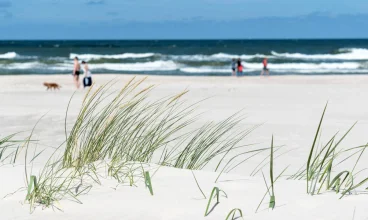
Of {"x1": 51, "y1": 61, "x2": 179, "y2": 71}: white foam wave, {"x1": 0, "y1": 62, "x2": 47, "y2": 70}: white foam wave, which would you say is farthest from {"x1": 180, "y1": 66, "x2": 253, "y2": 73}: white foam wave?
{"x1": 0, "y1": 62, "x2": 47, "y2": 70}: white foam wave

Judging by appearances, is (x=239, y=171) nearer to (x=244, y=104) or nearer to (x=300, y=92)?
(x=244, y=104)

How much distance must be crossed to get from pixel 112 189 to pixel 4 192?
1.73 ft

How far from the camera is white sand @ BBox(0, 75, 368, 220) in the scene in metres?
2.61

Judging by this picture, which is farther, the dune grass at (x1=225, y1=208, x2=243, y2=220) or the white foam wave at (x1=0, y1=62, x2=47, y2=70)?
the white foam wave at (x1=0, y1=62, x2=47, y2=70)

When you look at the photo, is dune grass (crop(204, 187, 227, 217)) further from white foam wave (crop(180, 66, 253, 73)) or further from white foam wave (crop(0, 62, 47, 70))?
white foam wave (crop(0, 62, 47, 70))

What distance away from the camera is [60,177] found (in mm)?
3057

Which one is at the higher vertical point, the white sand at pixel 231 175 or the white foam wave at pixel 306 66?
the white sand at pixel 231 175

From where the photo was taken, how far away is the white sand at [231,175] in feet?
8.55

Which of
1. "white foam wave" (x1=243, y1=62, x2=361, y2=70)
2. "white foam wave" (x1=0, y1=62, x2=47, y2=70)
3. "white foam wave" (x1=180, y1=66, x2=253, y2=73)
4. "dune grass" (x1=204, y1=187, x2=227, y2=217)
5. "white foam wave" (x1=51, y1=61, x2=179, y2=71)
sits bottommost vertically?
"white foam wave" (x1=0, y1=62, x2=47, y2=70)

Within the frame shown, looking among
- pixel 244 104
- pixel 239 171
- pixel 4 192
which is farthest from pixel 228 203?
pixel 244 104

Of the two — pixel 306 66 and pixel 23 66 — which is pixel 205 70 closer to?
pixel 306 66

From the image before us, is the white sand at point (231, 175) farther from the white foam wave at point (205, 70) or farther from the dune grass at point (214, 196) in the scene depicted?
the white foam wave at point (205, 70)

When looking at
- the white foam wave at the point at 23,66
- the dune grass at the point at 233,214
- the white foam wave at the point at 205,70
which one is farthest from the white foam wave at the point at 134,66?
the dune grass at the point at 233,214

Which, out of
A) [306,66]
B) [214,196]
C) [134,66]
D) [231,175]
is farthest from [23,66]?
[214,196]
